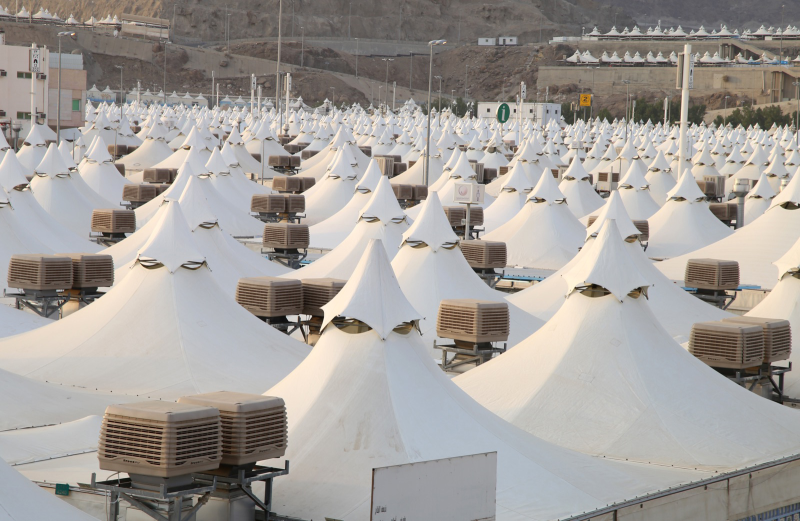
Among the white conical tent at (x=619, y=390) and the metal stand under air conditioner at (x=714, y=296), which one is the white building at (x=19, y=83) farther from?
the white conical tent at (x=619, y=390)

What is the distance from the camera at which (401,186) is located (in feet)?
146

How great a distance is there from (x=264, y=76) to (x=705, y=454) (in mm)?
137474

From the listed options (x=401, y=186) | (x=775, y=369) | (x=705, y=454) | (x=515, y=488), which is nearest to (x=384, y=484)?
(x=515, y=488)

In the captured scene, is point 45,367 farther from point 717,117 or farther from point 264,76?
point 264,76

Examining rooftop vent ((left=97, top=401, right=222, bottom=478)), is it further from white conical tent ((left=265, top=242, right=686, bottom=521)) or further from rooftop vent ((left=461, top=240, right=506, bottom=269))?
rooftop vent ((left=461, top=240, right=506, bottom=269))

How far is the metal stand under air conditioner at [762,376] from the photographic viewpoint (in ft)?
64.5

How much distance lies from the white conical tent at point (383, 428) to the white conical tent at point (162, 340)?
462 centimetres

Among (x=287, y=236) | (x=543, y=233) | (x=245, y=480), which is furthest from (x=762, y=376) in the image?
(x=543, y=233)

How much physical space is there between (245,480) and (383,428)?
1.94m

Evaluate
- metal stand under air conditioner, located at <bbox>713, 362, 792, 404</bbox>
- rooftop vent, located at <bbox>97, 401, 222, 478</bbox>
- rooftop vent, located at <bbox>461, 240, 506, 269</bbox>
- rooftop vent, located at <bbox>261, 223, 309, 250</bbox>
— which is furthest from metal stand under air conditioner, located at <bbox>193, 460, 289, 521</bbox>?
rooftop vent, located at <bbox>261, 223, 309, 250</bbox>

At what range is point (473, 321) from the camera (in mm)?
20609

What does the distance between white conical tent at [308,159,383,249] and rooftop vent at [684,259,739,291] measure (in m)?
12.1

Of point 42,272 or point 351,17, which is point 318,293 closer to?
point 42,272

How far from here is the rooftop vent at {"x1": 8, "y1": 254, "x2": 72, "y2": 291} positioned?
Result: 2264cm
